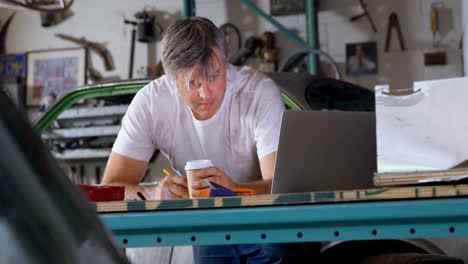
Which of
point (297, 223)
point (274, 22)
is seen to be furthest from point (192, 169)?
Answer: point (274, 22)

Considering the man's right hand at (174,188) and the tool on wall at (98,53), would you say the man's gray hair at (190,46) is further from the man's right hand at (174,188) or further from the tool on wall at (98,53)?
the tool on wall at (98,53)

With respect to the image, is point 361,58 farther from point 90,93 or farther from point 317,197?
point 317,197

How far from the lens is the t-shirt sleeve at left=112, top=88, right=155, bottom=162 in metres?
2.08

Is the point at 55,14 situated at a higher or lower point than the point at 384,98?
higher

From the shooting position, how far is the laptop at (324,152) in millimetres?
1254

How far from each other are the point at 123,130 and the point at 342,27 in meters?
4.05

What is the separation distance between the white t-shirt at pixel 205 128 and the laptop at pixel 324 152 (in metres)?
0.73

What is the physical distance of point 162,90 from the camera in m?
2.11

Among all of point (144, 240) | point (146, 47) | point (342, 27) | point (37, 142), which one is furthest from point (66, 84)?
point (37, 142)

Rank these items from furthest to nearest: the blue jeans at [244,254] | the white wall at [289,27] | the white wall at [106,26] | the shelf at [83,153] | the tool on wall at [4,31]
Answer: the tool on wall at [4,31], the white wall at [106,26], the shelf at [83,153], the white wall at [289,27], the blue jeans at [244,254]

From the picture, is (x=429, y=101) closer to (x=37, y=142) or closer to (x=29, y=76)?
(x=37, y=142)

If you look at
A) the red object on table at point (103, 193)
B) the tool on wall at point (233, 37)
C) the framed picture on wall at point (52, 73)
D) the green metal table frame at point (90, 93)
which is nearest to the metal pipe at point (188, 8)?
the tool on wall at point (233, 37)

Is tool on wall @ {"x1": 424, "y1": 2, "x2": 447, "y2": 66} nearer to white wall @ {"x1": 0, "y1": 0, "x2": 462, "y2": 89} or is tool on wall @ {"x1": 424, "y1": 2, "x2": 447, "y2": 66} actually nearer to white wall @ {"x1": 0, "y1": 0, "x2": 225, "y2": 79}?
white wall @ {"x1": 0, "y1": 0, "x2": 462, "y2": 89}

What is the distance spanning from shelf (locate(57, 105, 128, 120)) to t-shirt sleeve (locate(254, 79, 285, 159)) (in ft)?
11.7
